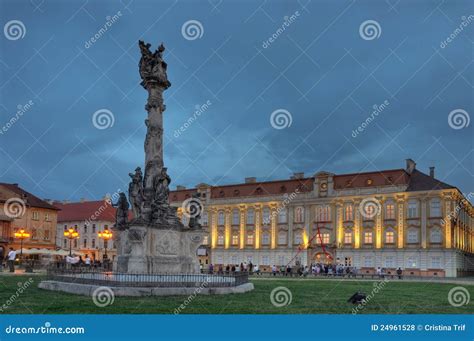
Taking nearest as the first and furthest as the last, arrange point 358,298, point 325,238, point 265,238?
point 358,298 → point 325,238 → point 265,238

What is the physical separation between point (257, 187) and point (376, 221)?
55.7ft

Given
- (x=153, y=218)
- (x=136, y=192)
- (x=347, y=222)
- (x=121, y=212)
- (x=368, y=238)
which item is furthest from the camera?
(x=347, y=222)

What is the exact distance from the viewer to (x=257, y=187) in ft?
251

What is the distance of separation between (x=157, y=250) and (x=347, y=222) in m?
48.8

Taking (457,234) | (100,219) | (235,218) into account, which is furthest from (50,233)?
(457,234)

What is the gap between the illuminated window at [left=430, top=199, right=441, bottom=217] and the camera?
62875 mm

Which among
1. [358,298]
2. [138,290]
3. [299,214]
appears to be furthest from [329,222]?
[138,290]

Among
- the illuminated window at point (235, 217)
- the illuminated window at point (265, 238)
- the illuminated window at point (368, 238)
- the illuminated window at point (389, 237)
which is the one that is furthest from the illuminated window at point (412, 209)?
the illuminated window at point (235, 217)

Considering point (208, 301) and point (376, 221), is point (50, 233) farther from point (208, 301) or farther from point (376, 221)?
point (208, 301)

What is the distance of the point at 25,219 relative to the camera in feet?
230

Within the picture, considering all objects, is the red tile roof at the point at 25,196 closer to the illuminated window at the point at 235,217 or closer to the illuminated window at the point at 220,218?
the illuminated window at the point at 220,218

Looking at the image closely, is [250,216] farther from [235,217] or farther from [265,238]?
[265,238]

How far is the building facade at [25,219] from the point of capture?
66562mm

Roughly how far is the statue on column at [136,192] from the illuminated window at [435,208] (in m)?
46.5
